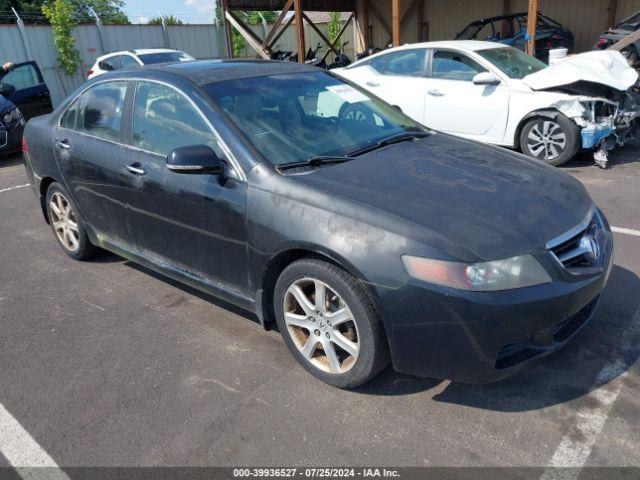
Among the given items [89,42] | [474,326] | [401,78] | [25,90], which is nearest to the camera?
[474,326]

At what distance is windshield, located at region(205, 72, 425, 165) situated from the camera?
3.19 meters

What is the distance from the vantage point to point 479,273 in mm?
2371

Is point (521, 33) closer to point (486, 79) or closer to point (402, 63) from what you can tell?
point (402, 63)

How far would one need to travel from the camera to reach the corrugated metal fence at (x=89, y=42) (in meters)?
16.2

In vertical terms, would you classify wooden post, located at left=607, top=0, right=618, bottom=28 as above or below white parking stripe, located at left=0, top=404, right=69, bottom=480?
above

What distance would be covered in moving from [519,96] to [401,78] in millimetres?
1793

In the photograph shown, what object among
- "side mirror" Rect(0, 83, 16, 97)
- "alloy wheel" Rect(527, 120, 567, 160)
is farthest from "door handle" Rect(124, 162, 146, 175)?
"side mirror" Rect(0, 83, 16, 97)

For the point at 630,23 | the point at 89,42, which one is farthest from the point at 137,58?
the point at 630,23

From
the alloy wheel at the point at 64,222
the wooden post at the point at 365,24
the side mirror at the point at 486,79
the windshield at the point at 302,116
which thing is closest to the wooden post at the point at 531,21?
the side mirror at the point at 486,79

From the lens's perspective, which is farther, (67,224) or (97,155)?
(67,224)

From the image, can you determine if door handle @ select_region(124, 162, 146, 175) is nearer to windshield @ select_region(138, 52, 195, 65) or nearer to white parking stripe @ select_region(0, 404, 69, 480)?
white parking stripe @ select_region(0, 404, 69, 480)

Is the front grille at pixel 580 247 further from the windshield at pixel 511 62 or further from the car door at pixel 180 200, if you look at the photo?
the windshield at pixel 511 62

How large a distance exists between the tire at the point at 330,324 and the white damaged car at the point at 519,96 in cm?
512

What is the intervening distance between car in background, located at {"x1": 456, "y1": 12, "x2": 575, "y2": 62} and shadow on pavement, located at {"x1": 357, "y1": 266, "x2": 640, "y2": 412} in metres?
10.8
